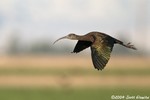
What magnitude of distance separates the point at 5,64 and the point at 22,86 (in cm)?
391

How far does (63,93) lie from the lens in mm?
16250

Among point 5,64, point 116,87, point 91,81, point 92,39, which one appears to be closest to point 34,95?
point 116,87

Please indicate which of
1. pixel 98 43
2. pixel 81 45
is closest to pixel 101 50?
pixel 98 43

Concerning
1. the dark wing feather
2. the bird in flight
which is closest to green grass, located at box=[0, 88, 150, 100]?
the dark wing feather

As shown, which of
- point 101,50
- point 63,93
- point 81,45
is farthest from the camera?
point 63,93

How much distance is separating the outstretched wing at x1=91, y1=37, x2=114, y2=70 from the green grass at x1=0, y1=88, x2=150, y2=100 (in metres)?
7.15

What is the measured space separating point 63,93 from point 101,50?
9.69 meters

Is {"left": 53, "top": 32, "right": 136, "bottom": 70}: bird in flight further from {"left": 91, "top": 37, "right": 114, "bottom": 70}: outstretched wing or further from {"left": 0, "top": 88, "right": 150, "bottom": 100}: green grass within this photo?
{"left": 0, "top": 88, "right": 150, "bottom": 100}: green grass

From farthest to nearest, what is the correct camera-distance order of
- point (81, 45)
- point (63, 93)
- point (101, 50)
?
point (63, 93)
point (81, 45)
point (101, 50)

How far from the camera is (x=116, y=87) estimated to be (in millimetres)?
15977

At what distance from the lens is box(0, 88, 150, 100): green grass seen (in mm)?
14695

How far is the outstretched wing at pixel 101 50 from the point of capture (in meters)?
6.52

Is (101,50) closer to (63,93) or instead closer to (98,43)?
(98,43)

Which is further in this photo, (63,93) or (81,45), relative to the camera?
(63,93)
